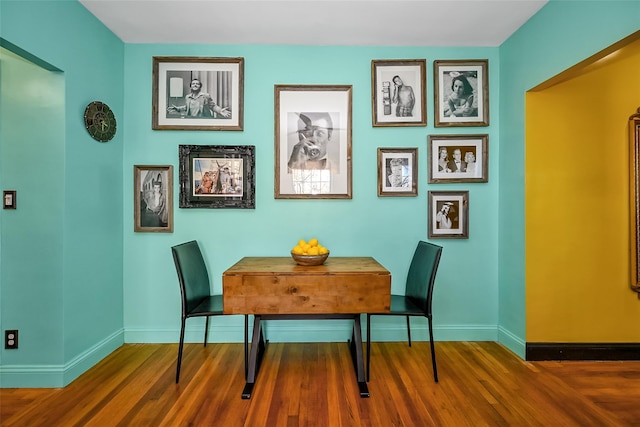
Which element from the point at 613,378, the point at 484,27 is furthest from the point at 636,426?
the point at 484,27

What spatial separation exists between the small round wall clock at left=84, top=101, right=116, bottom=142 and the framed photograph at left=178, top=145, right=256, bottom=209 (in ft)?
1.66

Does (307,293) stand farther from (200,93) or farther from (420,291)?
(200,93)

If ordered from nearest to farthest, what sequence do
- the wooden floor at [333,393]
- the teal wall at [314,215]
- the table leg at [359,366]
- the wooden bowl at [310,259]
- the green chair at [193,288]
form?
the wooden floor at [333,393]
the table leg at [359,366]
the green chair at [193,288]
the wooden bowl at [310,259]
the teal wall at [314,215]

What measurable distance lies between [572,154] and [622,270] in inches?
36.9

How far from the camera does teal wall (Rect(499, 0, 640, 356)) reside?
1890 millimetres

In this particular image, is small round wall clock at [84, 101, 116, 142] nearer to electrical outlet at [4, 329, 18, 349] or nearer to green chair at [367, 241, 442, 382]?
electrical outlet at [4, 329, 18, 349]

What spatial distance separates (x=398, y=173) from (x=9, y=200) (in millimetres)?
2698

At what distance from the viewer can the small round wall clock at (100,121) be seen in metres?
2.34

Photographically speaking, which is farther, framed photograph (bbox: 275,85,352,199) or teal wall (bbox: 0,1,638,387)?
framed photograph (bbox: 275,85,352,199)

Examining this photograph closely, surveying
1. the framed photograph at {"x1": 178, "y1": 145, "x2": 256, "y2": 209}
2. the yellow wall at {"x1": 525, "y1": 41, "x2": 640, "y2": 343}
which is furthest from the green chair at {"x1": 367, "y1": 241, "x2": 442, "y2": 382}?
the framed photograph at {"x1": 178, "y1": 145, "x2": 256, "y2": 209}

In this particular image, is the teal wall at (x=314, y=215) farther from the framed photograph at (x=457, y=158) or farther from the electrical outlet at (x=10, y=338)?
the electrical outlet at (x=10, y=338)

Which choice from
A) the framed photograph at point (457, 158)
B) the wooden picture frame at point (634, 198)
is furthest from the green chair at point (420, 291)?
the wooden picture frame at point (634, 198)

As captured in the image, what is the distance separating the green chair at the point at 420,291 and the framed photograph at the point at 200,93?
1.79 metres

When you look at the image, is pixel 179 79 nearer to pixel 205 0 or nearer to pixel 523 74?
pixel 205 0
